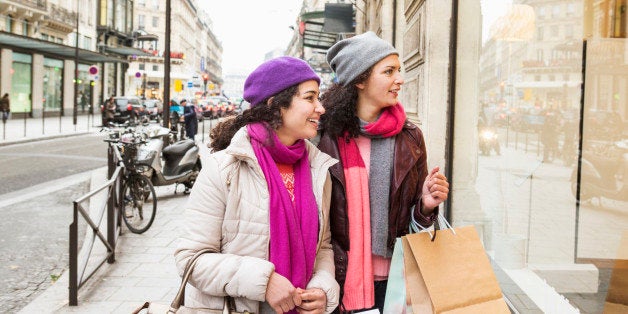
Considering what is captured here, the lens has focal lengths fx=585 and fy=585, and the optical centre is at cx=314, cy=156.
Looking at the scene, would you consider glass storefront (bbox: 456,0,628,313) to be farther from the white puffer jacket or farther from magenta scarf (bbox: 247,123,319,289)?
the white puffer jacket

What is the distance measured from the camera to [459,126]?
16.1 ft

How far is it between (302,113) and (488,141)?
2971 millimetres

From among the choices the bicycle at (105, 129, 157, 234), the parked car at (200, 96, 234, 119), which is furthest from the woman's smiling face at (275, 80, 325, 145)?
the parked car at (200, 96, 234, 119)

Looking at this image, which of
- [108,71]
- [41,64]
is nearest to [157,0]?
[108,71]

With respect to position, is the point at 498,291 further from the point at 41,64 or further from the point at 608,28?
the point at 41,64

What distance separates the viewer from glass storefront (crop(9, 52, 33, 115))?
114ft

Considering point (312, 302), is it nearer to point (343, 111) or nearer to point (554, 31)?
point (343, 111)

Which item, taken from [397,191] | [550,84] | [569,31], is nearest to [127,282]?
→ [397,191]

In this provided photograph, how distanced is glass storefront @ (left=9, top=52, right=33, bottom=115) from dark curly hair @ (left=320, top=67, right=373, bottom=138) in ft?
120

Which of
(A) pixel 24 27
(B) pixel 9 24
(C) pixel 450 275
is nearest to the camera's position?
(C) pixel 450 275

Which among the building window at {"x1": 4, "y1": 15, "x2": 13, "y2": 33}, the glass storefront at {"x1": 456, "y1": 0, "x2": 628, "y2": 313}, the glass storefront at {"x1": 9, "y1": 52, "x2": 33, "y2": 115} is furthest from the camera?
the glass storefront at {"x1": 9, "y1": 52, "x2": 33, "y2": 115}

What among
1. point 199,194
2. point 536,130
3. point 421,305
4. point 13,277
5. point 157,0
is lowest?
point 13,277

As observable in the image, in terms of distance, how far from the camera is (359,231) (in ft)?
7.63

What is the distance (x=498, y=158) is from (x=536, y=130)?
52cm
